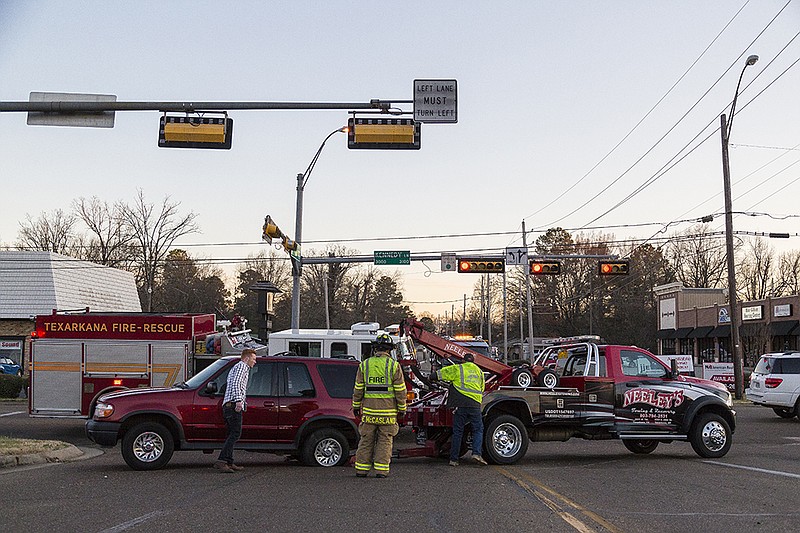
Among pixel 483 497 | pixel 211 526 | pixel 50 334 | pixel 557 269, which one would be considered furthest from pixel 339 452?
pixel 557 269

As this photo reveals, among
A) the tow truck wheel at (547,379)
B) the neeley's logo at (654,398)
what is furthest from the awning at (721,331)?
the tow truck wheel at (547,379)

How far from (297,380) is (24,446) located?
4.99 meters

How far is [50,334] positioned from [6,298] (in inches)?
973

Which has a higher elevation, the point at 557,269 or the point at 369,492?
the point at 557,269

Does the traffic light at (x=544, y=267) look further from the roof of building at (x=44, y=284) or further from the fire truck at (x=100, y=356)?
the roof of building at (x=44, y=284)

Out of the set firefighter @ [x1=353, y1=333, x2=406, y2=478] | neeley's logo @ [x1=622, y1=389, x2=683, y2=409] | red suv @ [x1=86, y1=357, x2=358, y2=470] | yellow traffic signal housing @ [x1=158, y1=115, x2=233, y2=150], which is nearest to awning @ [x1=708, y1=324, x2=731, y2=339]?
neeley's logo @ [x1=622, y1=389, x2=683, y2=409]

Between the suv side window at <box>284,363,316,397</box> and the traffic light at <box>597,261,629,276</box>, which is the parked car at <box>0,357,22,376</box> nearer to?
the traffic light at <box>597,261,629,276</box>

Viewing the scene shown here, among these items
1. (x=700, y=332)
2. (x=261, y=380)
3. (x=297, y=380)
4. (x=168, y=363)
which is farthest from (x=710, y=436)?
(x=700, y=332)

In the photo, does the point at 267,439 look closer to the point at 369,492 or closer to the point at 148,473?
the point at 148,473

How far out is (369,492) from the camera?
10406 mm

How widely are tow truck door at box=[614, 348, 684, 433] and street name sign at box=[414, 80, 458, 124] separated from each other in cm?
504

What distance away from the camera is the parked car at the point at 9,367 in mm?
39609

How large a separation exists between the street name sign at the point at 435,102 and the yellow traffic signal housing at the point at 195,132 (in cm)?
309

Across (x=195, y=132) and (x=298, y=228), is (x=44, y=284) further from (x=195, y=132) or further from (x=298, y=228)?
(x=195, y=132)
